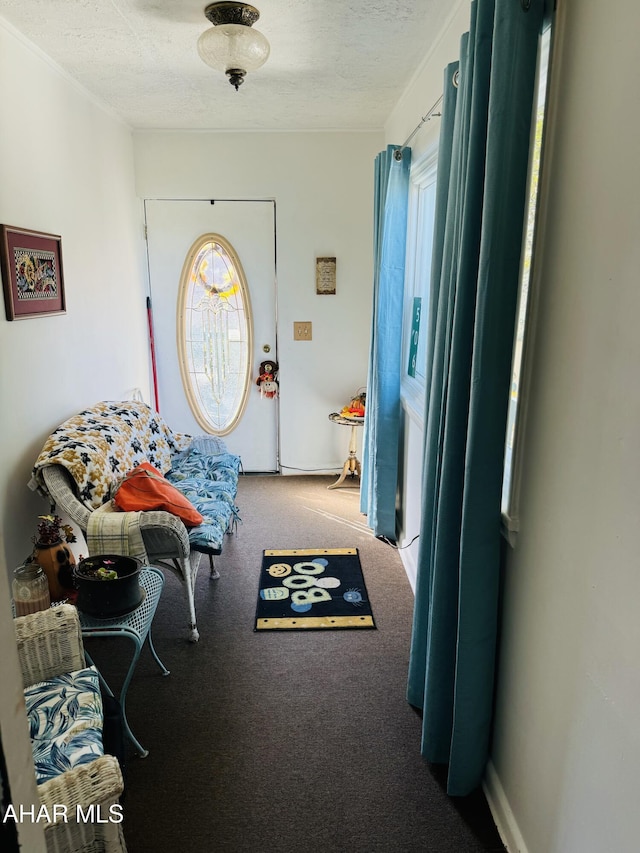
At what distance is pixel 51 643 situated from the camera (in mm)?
1553

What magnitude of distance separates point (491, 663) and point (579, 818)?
1.55 ft

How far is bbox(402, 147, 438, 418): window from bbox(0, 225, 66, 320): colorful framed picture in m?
1.79

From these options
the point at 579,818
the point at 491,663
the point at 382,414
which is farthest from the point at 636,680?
the point at 382,414

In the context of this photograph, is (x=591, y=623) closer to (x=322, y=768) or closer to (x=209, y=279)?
(x=322, y=768)

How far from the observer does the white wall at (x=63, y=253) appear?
2.37 meters

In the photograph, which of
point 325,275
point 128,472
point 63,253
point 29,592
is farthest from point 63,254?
point 325,275

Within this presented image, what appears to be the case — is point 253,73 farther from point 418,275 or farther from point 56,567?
point 56,567

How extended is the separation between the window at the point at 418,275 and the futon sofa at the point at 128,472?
1138mm

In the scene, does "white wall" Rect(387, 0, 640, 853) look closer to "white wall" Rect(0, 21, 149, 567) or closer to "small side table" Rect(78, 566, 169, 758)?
"small side table" Rect(78, 566, 169, 758)

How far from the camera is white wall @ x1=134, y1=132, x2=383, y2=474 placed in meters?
4.01

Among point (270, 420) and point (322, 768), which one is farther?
point (270, 420)

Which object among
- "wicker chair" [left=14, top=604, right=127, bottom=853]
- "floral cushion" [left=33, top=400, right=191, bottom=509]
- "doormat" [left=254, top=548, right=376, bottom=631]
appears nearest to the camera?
"wicker chair" [left=14, top=604, right=127, bottom=853]

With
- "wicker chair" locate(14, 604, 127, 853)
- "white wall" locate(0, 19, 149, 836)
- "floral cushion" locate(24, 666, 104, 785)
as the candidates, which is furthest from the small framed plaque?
A: "wicker chair" locate(14, 604, 127, 853)

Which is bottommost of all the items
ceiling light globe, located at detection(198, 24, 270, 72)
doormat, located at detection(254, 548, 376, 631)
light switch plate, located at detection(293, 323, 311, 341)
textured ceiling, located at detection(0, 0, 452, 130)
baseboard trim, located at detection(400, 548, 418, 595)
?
doormat, located at detection(254, 548, 376, 631)
